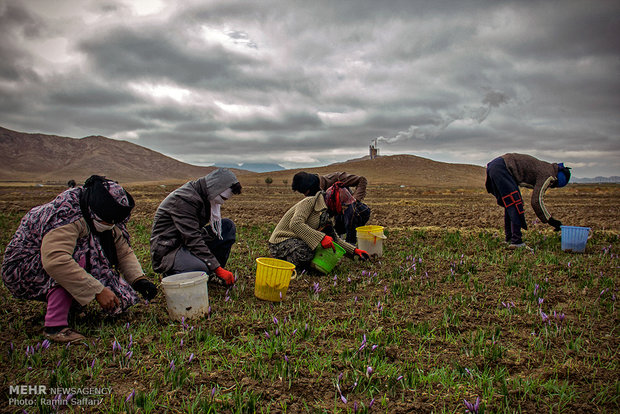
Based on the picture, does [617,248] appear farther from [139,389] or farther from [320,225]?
[139,389]

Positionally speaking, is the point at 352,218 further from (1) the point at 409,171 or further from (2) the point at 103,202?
(1) the point at 409,171

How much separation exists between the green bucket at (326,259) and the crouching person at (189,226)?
1468 millimetres

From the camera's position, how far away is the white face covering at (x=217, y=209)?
15.1 ft

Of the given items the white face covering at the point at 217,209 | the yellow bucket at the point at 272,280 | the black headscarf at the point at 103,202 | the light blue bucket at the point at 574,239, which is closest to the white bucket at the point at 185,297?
the yellow bucket at the point at 272,280

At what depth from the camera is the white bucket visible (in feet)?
11.9

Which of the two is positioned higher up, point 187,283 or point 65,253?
point 65,253

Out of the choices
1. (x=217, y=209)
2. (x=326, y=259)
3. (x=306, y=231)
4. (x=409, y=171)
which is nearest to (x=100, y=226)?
(x=217, y=209)

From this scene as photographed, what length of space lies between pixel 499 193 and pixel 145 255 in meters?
7.28

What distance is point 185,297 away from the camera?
3.67 metres

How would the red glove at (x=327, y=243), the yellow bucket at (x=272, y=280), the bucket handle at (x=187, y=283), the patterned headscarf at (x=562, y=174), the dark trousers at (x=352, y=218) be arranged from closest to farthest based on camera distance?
the bucket handle at (x=187, y=283) < the yellow bucket at (x=272, y=280) < the red glove at (x=327, y=243) < the patterned headscarf at (x=562, y=174) < the dark trousers at (x=352, y=218)

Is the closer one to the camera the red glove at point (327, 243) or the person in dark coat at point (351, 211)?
the red glove at point (327, 243)

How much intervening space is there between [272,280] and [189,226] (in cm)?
126

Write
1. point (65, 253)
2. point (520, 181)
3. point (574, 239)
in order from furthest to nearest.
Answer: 1. point (520, 181)
2. point (574, 239)
3. point (65, 253)

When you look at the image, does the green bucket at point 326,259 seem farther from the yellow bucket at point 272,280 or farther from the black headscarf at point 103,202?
the black headscarf at point 103,202
